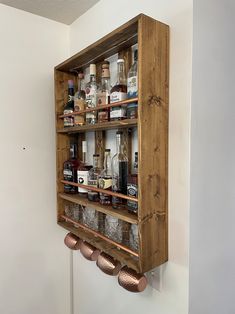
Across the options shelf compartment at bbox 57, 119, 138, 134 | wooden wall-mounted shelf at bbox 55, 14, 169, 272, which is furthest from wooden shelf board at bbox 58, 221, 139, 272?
shelf compartment at bbox 57, 119, 138, 134

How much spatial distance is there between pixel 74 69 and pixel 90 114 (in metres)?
0.34

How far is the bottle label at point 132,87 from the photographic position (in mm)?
831

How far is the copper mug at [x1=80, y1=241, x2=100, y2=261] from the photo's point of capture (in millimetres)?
1117

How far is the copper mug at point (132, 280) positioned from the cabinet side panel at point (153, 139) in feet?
0.28

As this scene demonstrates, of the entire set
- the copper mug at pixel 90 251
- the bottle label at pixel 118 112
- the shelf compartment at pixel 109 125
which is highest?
the bottle label at pixel 118 112

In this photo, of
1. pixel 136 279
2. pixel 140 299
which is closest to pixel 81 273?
pixel 140 299
